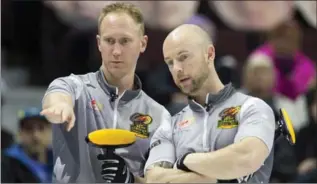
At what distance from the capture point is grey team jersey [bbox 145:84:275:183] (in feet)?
4.13

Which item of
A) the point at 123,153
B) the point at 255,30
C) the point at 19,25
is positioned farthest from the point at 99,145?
the point at 255,30

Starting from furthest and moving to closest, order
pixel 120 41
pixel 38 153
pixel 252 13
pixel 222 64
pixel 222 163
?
pixel 252 13 → pixel 38 153 → pixel 222 64 → pixel 120 41 → pixel 222 163

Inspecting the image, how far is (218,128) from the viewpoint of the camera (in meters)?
1.28

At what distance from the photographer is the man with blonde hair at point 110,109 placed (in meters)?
1.34

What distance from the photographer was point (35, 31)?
2.09 meters

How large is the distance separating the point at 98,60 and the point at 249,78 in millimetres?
392

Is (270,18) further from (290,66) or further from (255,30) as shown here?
(290,66)

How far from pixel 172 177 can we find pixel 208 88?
188 millimetres

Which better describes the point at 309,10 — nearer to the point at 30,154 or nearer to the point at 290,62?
the point at 290,62

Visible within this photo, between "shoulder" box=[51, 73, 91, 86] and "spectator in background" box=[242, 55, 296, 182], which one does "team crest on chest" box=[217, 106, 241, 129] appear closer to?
"spectator in background" box=[242, 55, 296, 182]

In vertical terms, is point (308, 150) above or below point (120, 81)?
below

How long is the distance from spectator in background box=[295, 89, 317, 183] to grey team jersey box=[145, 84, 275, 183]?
0.28m

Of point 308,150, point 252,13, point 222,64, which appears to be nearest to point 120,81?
point 222,64

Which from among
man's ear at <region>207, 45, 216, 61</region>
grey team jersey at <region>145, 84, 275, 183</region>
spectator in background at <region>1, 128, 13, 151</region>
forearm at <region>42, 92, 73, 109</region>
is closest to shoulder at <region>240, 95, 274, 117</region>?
grey team jersey at <region>145, 84, 275, 183</region>
